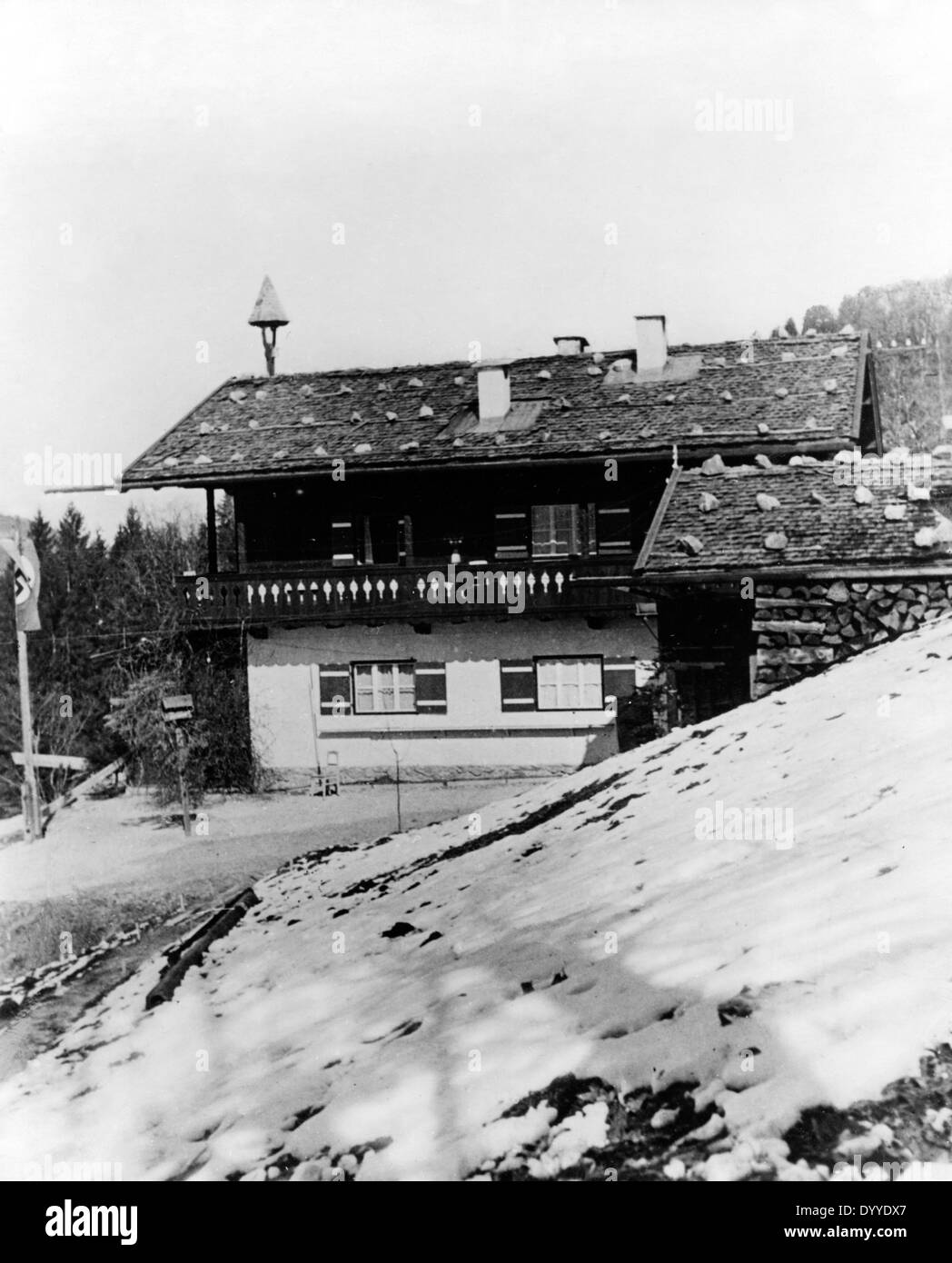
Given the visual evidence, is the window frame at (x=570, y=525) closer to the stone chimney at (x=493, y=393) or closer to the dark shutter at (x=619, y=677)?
the stone chimney at (x=493, y=393)

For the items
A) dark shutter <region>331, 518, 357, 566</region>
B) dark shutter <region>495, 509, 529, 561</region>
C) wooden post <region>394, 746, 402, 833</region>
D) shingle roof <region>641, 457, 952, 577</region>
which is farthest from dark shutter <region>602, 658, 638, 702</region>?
shingle roof <region>641, 457, 952, 577</region>

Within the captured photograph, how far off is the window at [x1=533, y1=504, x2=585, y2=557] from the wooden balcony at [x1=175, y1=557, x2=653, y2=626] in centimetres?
120

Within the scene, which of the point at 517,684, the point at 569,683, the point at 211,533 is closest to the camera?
the point at 569,683

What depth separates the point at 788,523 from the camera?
1044cm

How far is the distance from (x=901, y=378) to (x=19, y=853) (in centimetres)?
3738

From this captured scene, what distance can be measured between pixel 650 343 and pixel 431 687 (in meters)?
7.84

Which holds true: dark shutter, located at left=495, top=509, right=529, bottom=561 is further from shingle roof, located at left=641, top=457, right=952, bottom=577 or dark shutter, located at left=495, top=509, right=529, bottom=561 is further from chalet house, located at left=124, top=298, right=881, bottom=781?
shingle roof, located at left=641, top=457, right=952, bottom=577

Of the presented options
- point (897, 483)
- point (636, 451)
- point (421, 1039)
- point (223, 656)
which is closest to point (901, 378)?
point (636, 451)

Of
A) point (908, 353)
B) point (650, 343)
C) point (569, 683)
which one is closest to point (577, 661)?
point (569, 683)

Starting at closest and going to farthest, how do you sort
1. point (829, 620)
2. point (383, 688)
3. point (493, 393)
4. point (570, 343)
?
point (829, 620) → point (383, 688) → point (493, 393) → point (570, 343)

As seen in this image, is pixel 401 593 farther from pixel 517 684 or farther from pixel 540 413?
pixel 540 413

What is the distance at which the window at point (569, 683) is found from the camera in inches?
700

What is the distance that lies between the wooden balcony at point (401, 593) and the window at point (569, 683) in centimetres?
84

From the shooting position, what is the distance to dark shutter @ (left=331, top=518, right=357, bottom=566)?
20.6m
